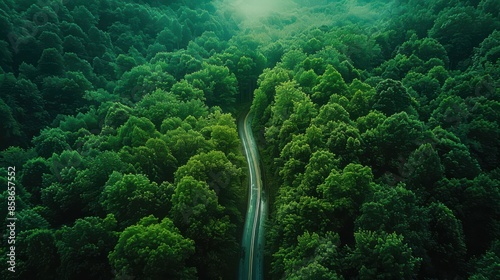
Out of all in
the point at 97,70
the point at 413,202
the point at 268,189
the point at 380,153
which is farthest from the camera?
the point at 97,70

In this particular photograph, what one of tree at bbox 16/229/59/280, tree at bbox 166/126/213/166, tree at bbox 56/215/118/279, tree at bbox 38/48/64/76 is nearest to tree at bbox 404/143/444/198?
tree at bbox 166/126/213/166

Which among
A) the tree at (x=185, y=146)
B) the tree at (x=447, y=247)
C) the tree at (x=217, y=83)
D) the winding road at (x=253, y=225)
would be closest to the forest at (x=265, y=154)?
the tree at (x=447, y=247)

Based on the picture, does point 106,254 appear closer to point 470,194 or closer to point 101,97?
point 470,194

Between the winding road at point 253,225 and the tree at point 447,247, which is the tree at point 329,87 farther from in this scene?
the tree at point 447,247

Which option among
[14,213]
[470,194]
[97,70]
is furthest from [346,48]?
[14,213]

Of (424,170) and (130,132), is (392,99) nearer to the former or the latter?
(424,170)

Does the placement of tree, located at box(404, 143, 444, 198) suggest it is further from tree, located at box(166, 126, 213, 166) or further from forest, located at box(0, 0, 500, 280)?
tree, located at box(166, 126, 213, 166)
